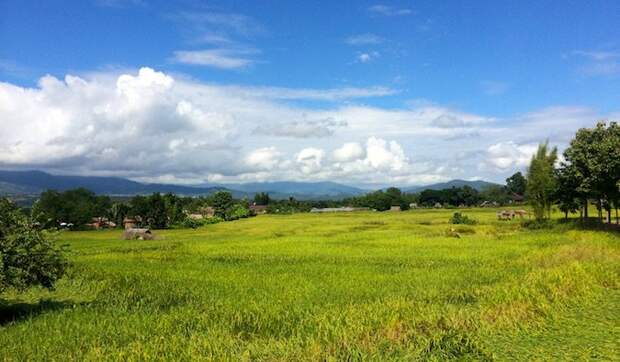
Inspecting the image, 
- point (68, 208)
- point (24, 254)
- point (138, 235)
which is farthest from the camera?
point (68, 208)

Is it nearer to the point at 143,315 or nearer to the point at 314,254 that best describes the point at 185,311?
the point at 143,315

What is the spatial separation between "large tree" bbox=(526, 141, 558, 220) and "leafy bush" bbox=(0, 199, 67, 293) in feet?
148

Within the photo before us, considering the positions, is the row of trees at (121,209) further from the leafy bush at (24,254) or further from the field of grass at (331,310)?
the leafy bush at (24,254)

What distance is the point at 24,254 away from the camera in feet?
42.8

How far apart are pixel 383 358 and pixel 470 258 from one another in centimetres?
1775

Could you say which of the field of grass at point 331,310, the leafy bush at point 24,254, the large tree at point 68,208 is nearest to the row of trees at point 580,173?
the field of grass at point 331,310

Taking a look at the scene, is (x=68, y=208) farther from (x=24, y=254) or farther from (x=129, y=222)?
(x=24, y=254)

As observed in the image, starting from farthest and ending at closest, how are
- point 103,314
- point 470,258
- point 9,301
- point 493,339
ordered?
1. point 470,258
2. point 9,301
3. point 103,314
4. point 493,339

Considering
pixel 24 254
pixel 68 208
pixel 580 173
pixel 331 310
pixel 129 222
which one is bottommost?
pixel 129 222

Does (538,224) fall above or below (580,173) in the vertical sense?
below

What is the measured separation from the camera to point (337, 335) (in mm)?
10945

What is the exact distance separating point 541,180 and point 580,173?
33.6 ft

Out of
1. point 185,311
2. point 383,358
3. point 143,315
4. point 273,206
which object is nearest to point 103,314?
Answer: point 143,315

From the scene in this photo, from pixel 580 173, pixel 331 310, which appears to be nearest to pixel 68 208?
pixel 580 173
